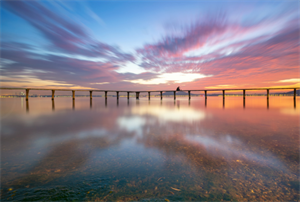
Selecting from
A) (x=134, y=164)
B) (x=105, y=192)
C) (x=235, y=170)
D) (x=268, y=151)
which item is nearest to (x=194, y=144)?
(x=235, y=170)

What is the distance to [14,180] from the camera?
352cm

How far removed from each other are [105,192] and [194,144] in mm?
4673

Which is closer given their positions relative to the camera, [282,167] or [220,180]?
[220,180]

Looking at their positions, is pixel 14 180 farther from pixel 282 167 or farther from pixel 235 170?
pixel 282 167

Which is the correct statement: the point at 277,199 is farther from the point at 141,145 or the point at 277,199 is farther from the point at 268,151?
the point at 141,145

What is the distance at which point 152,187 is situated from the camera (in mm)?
3262

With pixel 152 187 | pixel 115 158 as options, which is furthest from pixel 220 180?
pixel 115 158

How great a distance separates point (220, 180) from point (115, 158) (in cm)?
344

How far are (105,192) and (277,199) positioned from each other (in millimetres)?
3784

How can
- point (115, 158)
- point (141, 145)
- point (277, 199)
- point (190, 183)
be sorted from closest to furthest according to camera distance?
1. point (277, 199)
2. point (190, 183)
3. point (115, 158)
4. point (141, 145)

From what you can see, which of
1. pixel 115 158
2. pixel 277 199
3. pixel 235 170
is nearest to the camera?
pixel 277 199

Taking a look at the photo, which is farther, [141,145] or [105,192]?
[141,145]

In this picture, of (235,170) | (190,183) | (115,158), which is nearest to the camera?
(190,183)

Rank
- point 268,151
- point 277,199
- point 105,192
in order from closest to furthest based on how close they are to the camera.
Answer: point 277,199, point 105,192, point 268,151
